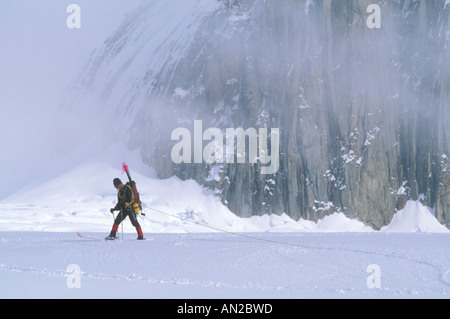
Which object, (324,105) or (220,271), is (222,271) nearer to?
(220,271)

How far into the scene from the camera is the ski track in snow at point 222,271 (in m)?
6.78

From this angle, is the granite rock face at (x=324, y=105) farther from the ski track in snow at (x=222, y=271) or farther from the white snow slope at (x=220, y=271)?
the ski track in snow at (x=222, y=271)

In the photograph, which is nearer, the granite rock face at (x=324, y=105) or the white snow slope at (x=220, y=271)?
the white snow slope at (x=220, y=271)

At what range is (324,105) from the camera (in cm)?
4450

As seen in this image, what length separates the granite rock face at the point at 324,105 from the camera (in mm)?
42375

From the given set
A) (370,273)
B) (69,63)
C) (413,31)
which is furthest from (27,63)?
(370,273)

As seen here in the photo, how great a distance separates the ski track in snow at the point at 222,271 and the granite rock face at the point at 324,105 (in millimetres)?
30110

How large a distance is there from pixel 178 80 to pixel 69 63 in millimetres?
24177

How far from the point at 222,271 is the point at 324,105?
37657 millimetres

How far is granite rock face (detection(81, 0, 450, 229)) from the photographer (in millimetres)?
42375

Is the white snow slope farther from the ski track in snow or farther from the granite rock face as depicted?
the granite rock face

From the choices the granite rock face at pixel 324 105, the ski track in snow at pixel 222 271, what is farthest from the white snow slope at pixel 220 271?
the granite rock face at pixel 324 105

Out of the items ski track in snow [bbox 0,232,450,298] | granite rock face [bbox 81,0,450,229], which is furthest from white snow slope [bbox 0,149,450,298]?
granite rock face [bbox 81,0,450,229]
